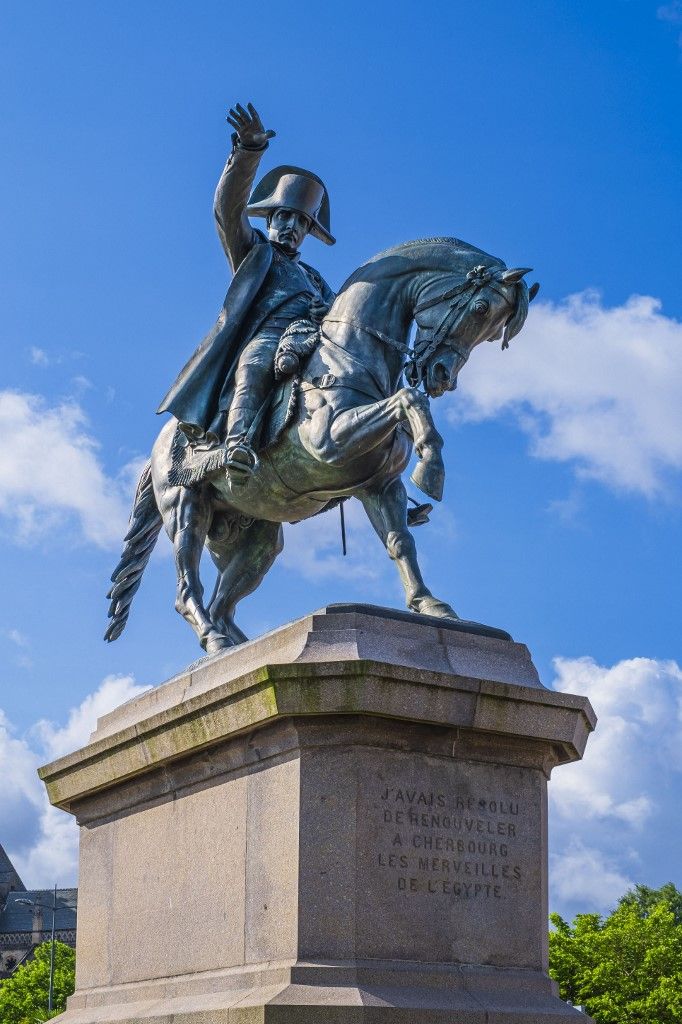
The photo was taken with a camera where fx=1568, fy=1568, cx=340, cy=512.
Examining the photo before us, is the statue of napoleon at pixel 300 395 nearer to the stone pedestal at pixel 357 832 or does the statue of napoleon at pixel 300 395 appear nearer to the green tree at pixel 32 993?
the stone pedestal at pixel 357 832

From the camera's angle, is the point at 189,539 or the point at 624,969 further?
the point at 624,969

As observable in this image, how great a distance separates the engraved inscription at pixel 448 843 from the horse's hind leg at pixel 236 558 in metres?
4.03

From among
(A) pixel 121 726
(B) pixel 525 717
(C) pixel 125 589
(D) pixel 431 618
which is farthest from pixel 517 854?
(C) pixel 125 589

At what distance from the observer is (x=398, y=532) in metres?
11.4

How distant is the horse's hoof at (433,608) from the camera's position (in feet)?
34.4

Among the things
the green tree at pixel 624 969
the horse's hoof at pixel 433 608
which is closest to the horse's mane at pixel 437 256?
the horse's hoof at pixel 433 608

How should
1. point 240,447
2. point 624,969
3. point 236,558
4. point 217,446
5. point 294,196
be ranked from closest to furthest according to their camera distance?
1. point 240,447
2. point 217,446
3. point 236,558
4. point 294,196
5. point 624,969

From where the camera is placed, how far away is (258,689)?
927 centimetres

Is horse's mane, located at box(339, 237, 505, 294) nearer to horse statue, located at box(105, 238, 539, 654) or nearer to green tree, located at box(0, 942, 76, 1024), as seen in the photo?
horse statue, located at box(105, 238, 539, 654)

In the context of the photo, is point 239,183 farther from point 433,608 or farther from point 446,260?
point 433,608

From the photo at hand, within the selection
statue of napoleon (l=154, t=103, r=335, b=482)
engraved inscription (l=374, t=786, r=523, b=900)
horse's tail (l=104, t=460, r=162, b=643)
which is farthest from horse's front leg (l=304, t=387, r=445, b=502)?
horse's tail (l=104, t=460, r=162, b=643)

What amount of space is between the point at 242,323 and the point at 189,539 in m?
1.81

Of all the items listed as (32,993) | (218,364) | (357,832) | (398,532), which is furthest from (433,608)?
(32,993)

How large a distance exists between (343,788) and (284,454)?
352 cm
